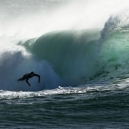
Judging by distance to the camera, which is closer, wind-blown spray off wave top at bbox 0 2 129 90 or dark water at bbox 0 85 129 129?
dark water at bbox 0 85 129 129

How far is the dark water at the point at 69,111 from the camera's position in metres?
19.5

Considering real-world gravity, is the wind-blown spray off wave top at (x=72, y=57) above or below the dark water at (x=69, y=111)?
above

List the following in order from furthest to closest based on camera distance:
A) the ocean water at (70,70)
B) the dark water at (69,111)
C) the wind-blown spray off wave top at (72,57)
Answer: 1. the wind-blown spray off wave top at (72,57)
2. the ocean water at (70,70)
3. the dark water at (69,111)

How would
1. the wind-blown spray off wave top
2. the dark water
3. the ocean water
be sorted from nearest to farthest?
the dark water, the ocean water, the wind-blown spray off wave top

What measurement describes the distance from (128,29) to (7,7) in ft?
92.8

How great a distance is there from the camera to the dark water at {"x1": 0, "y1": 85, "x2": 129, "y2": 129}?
64.1 ft

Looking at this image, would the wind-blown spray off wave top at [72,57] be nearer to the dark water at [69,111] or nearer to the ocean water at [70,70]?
the ocean water at [70,70]

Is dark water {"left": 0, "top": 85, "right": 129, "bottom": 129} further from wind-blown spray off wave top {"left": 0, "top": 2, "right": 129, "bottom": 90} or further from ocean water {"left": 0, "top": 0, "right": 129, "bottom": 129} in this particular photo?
wind-blown spray off wave top {"left": 0, "top": 2, "right": 129, "bottom": 90}

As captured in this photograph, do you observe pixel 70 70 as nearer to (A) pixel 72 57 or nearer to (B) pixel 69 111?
(A) pixel 72 57

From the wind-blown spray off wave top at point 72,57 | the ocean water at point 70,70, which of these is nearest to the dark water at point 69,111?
the ocean water at point 70,70

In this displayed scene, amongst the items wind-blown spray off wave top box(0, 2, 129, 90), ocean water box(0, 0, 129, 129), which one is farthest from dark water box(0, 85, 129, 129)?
wind-blown spray off wave top box(0, 2, 129, 90)

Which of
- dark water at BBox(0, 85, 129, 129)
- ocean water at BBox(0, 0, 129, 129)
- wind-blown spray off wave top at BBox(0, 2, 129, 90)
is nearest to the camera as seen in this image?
dark water at BBox(0, 85, 129, 129)

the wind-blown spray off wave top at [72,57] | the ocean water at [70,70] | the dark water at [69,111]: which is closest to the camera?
the dark water at [69,111]

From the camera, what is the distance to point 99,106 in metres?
22.0
